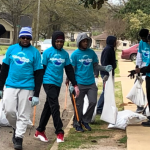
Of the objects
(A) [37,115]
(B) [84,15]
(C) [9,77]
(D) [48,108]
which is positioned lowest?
(A) [37,115]

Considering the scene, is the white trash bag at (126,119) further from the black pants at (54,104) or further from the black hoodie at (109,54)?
the black pants at (54,104)

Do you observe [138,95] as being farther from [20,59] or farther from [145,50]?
[20,59]

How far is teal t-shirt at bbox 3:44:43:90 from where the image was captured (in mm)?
5406

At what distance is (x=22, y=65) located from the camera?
541 cm

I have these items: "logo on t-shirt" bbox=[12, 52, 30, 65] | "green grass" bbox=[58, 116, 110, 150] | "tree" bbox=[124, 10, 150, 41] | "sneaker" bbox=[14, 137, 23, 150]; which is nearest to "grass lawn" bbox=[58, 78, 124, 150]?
"green grass" bbox=[58, 116, 110, 150]

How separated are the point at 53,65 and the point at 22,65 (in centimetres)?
64

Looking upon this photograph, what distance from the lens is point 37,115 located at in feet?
26.7

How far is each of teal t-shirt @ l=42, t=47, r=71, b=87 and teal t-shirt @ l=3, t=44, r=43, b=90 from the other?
0.41m

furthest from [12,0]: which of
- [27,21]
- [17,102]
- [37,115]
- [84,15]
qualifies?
[17,102]

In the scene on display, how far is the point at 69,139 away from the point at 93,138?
1.34 feet

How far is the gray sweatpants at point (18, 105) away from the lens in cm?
539

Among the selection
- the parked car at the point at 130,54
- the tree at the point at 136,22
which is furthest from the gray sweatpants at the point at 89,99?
the tree at the point at 136,22

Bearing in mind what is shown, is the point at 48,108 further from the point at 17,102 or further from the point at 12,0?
the point at 12,0

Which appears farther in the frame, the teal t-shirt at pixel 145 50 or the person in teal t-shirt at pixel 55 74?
the teal t-shirt at pixel 145 50
